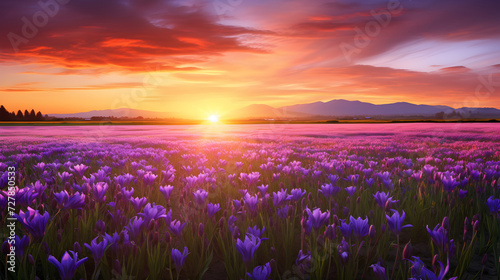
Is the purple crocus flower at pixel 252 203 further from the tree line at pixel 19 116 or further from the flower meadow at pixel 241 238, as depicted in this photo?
the tree line at pixel 19 116

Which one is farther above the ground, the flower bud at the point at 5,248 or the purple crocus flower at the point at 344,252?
the flower bud at the point at 5,248

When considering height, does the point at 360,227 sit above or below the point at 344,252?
above

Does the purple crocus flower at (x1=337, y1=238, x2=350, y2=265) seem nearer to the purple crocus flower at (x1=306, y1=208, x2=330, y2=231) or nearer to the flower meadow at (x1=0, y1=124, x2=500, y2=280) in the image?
the flower meadow at (x1=0, y1=124, x2=500, y2=280)

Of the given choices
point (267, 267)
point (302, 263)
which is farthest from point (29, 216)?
point (302, 263)

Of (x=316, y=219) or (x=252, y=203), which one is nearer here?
(x=316, y=219)

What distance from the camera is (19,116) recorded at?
116 metres

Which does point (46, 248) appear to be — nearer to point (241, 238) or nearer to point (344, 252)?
point (241, 238)

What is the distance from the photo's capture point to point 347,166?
24.4ft

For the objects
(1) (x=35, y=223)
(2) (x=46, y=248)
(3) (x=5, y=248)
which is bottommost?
(2) (x=46, y=248)

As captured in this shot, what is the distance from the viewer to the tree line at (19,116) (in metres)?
108

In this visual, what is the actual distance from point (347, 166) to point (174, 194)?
165 inches

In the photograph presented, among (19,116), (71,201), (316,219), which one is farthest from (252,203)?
(19,116)

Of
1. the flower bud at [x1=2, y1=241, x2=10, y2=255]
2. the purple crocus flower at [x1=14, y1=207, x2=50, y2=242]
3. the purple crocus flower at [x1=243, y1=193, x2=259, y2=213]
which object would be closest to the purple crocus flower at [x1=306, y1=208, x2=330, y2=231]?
the purple crocus flower at [x1=243, y1=193, x2=259, y2=213]

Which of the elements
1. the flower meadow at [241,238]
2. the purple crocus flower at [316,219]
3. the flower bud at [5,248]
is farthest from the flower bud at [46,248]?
the purple crocus flower at [316,219]
